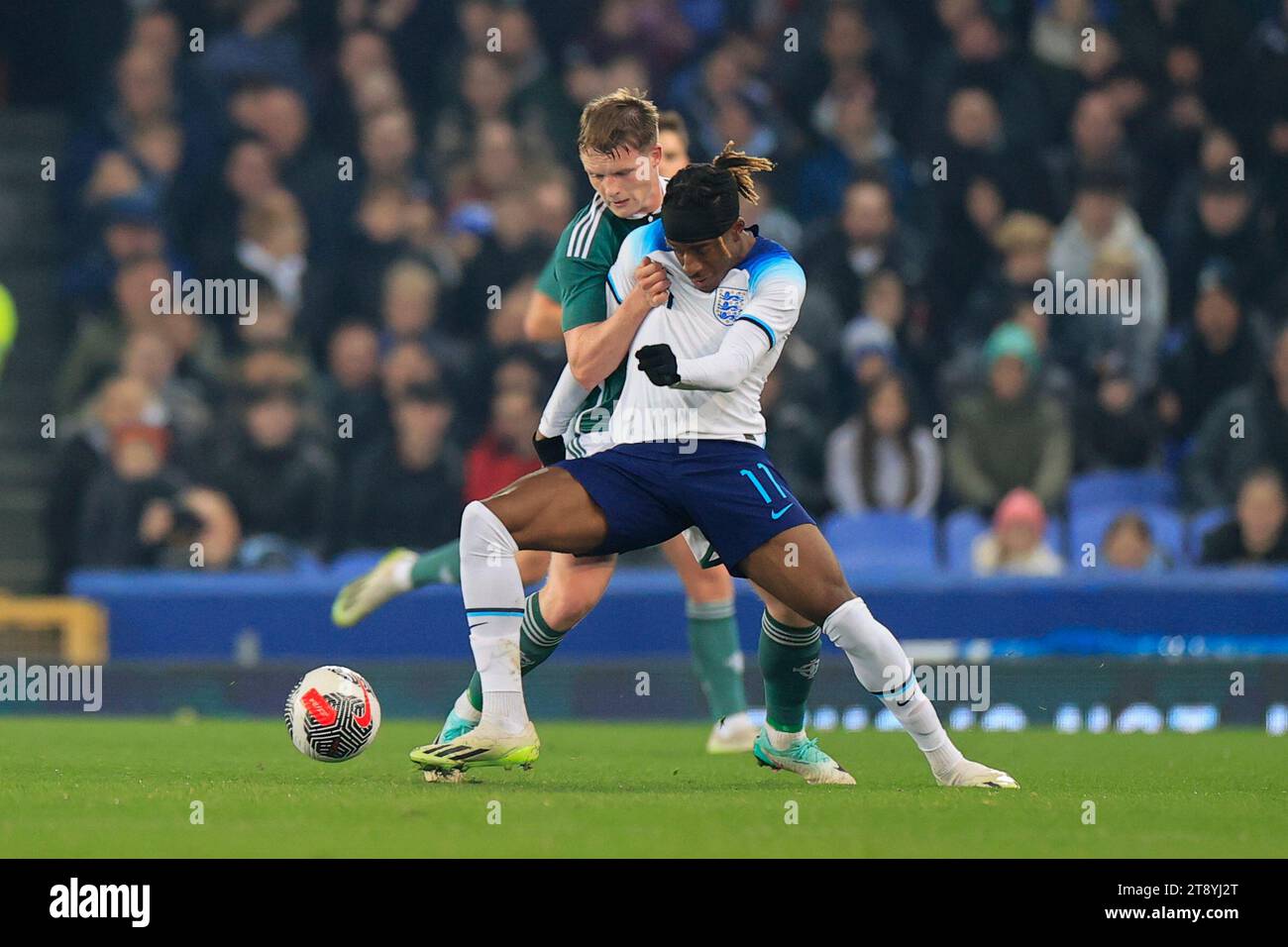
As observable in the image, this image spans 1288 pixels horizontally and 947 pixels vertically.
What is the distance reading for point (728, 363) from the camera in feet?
21.1

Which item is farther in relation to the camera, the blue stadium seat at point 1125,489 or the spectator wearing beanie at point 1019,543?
the blue stadium seat at point 1125,489

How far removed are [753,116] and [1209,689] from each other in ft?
18.2

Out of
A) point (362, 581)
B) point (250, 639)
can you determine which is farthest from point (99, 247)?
point (362, 581)

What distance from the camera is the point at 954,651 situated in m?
10.8

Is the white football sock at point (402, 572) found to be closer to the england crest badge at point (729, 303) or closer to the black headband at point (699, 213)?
the england crest badge at point (729, 303)

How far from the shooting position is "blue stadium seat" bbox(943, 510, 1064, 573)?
12203 millimetres

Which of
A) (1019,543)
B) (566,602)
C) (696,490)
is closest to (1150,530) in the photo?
(1019,543)

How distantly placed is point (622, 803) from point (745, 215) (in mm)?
7135

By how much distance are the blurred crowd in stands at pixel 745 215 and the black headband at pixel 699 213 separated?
5.57m

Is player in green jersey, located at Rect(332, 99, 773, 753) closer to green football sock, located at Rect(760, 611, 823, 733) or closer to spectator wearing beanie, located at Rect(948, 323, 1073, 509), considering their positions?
green football sock, located at Rect(760, 611, 823, 733)

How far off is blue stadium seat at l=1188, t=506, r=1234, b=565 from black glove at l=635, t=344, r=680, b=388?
6318mm

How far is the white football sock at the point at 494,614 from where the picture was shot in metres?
6.59

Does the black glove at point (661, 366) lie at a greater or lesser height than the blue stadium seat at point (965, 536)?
greater

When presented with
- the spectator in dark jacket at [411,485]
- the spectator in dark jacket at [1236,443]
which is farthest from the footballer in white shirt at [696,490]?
the spectator in dark jacket at [1236,443]
